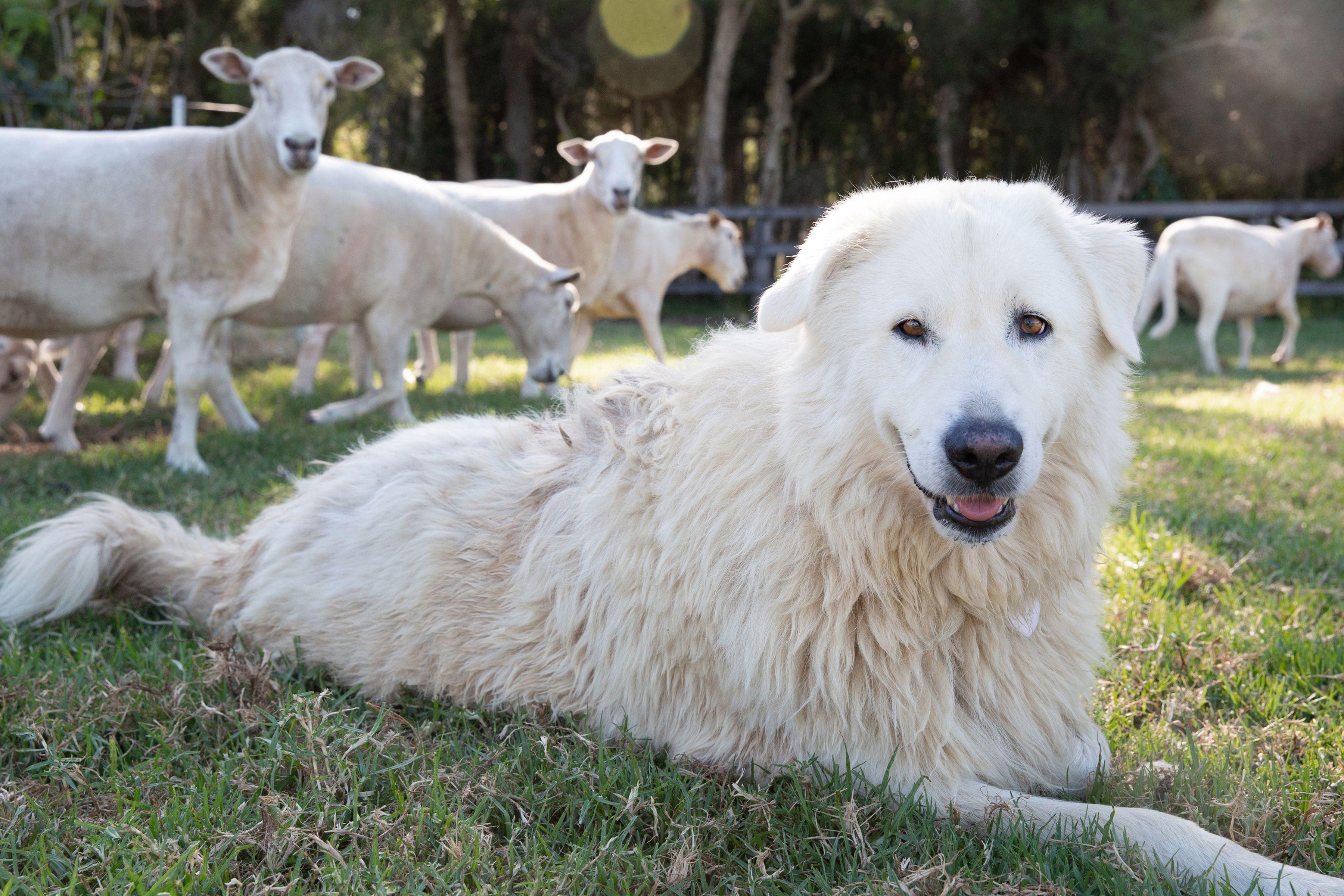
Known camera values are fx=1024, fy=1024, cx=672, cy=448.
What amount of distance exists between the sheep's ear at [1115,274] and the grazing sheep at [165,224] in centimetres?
469

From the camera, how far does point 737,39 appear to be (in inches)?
754

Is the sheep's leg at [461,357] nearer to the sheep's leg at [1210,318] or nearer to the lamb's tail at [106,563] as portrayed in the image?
the lamb's tail at [106,563]

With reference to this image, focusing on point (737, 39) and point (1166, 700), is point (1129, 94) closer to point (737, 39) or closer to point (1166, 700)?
point (737, 39)

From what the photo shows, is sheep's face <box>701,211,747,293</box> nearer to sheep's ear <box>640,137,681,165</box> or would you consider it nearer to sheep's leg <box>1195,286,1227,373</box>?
sheep's ear <box>640,137,681,165</box>

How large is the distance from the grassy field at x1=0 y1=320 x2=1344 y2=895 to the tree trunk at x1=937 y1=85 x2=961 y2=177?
19.1m

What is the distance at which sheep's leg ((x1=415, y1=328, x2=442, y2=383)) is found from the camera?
9.97 m

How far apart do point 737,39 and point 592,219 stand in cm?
1112

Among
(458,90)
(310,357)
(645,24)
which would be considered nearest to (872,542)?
(310,357)

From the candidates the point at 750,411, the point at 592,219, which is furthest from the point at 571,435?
the point at 592,219

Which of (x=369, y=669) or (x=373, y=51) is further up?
(x=373, y=51)

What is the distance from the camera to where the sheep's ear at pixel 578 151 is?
32.1 feet

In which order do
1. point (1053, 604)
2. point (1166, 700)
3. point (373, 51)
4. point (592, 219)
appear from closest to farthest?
1. point (1053, 604)
2. point (1166, 700)
3. point (592, 219)
4. point (373, 51)

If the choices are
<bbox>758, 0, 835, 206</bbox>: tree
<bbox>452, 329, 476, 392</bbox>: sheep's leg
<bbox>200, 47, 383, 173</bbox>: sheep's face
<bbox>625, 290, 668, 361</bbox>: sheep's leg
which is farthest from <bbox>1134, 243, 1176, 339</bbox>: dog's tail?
<bbox>200, 47, 383, 173</bbox>: sheep's face

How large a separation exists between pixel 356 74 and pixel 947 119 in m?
17.0
